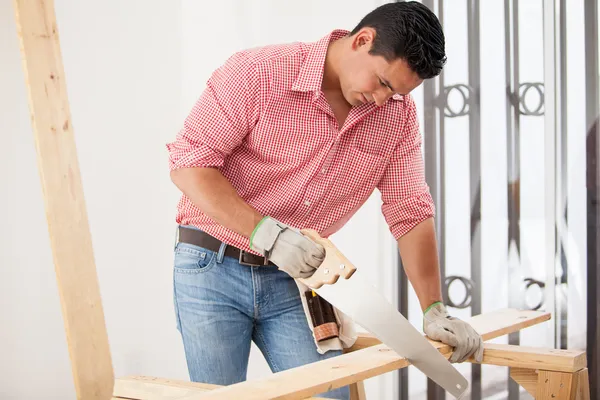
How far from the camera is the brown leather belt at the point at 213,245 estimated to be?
175cm

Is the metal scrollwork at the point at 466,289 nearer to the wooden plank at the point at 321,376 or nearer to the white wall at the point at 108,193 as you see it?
the wooden plank at the point at 321,376

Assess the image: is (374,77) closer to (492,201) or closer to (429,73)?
(429,73)

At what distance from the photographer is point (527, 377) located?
1835 mm

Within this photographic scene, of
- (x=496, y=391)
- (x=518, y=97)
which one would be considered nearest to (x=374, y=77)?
(x=518, y=97)

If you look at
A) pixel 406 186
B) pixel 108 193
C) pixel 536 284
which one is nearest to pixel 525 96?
pixel 536 284

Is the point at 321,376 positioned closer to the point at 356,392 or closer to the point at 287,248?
the point at 287,248

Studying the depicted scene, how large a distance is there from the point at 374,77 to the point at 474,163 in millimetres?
1379

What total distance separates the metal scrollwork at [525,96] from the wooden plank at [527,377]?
4.04 ft

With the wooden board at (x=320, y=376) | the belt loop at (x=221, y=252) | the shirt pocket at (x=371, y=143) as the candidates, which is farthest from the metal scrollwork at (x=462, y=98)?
the belt loop at (x=221, y=252)

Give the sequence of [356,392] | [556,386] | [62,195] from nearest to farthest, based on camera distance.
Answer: [556,386] < [62,195] < [356,392]

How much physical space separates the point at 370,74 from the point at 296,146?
27 cm

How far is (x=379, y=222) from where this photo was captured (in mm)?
3041

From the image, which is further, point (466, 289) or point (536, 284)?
point (466, 289)

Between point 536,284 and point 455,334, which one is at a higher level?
point 455,334
